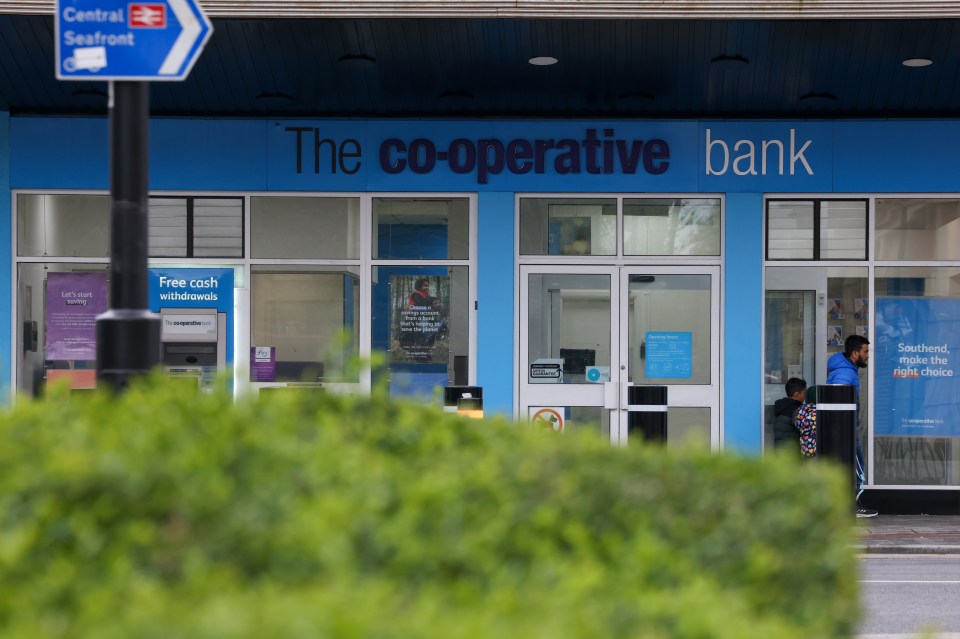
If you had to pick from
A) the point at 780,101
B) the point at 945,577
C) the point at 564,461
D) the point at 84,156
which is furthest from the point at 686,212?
the point at 564,461

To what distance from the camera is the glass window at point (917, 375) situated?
12328 millimetres

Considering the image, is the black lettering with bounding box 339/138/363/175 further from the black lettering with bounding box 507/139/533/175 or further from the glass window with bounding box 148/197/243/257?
the black lettering with bounding box 507/139/533/175

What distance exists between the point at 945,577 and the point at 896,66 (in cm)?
474

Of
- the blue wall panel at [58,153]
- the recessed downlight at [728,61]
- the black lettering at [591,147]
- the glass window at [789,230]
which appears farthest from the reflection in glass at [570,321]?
the blue wall panel at [58,153]

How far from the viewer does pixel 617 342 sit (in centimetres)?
1249

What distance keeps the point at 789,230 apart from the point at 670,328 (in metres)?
1.57

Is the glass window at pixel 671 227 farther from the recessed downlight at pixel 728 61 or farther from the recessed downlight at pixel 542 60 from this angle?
the recessed downlight at pixel 542 60

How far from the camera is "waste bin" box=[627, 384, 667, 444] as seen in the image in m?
10.2

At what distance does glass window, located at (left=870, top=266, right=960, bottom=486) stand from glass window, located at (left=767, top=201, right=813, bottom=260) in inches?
30.9

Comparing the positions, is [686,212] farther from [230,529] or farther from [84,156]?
[230,529]

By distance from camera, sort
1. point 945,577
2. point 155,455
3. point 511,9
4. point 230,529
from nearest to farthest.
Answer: point 230,529 → point 155,455 → point 945,577 → point 511,9

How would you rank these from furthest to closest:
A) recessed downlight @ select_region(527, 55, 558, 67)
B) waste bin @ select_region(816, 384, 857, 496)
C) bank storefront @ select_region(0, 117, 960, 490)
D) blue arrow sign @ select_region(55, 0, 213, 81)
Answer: bank storefront @ select_region(0, 117, 960, 490) < recessed downlight @ select_region(527, 55, 558, 67) < waste bin @ select_region(816, 384, 857, 496) < blue arrow sign @ select_region(55, 0, 213, 81)

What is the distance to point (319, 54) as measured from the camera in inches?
424

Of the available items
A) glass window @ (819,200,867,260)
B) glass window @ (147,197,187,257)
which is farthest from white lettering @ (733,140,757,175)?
glass window @ (147,197,187,257)
